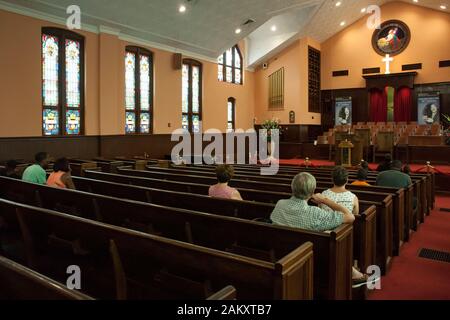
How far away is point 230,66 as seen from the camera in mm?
14141

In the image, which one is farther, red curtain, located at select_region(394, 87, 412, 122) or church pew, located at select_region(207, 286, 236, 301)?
red curtain, located at select_region(394, 87, 412, 122)

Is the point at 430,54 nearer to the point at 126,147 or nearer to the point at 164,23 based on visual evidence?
the point at 164,23

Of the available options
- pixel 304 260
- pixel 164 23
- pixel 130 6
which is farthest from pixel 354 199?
pixel 164 23

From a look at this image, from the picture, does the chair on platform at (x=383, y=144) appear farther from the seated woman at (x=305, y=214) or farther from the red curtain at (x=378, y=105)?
the seated woman at (x=305, y=214)

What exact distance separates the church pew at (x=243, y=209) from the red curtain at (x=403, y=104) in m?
12.1

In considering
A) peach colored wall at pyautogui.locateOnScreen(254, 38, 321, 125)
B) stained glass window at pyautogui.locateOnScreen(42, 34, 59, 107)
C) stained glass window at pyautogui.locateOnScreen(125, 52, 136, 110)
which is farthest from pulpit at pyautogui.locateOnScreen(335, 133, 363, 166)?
stained glass window at pyautogui.locateOnScreen(42, 34, 59, 107)

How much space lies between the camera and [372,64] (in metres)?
14.8

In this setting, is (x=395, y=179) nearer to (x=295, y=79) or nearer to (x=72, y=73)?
(x=72, y=73)

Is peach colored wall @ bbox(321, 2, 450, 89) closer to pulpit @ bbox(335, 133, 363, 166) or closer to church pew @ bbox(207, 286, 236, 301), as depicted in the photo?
pulpit @ bbox(335, 133, 363, 166)

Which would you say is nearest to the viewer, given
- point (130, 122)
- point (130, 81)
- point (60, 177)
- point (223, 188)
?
point (223, 188)

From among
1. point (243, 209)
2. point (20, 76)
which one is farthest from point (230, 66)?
point (243, 209)

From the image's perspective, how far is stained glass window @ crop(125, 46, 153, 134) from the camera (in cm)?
1035

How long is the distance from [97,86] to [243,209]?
736cm

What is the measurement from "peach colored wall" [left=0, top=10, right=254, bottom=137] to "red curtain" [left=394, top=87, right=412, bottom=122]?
633 centimetres
